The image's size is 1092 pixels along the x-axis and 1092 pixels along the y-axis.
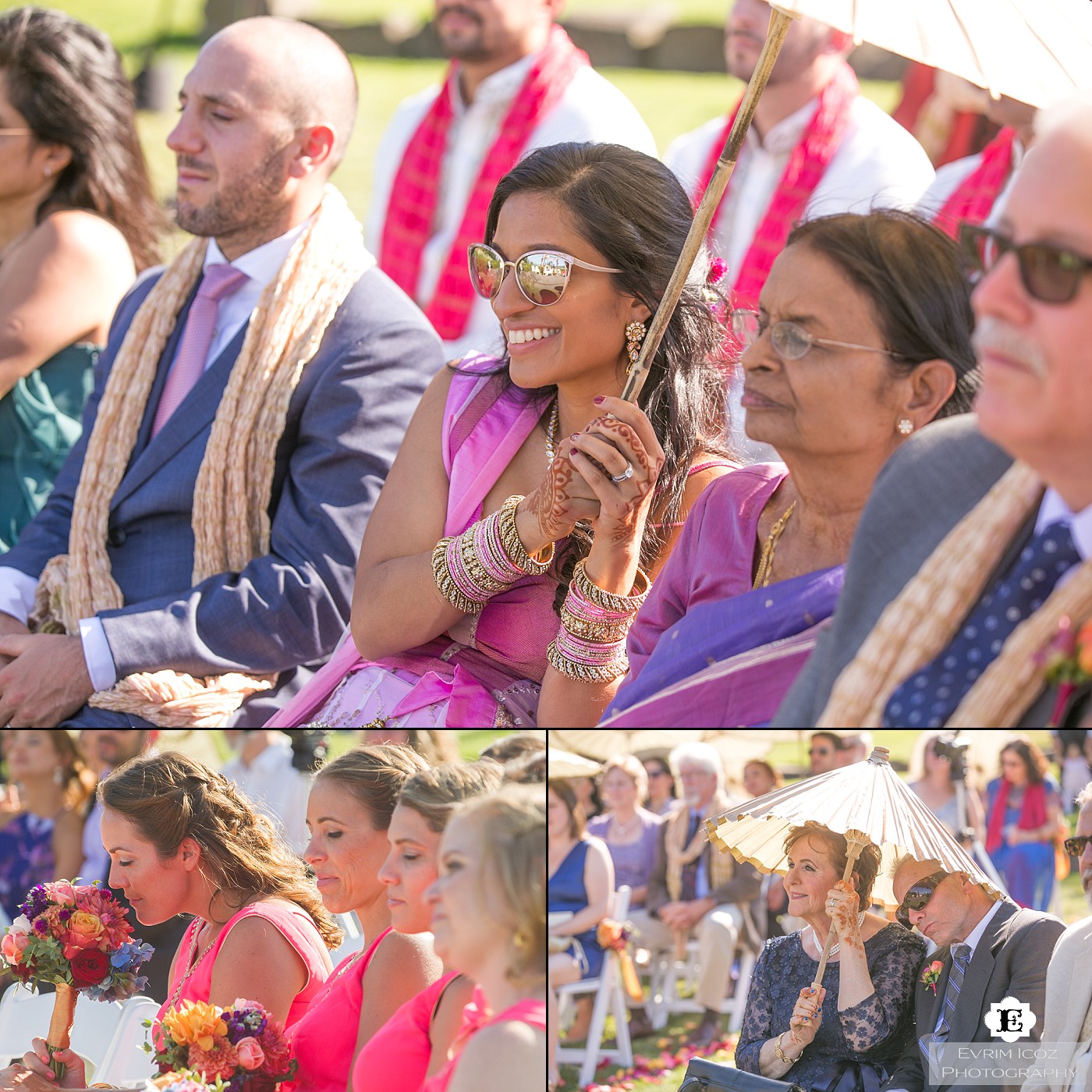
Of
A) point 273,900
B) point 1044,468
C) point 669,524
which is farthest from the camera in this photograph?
point 669,524

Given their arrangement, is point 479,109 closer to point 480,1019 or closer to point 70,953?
point 70,953

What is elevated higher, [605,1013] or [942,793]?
[942,793]

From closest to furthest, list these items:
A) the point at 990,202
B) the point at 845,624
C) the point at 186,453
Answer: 1. the point at 845,624
2. the point at 186,453
3. the point at 990,202

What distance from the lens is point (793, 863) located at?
205cm

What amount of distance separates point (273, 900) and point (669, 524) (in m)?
1.04

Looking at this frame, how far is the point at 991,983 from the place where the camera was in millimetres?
1908

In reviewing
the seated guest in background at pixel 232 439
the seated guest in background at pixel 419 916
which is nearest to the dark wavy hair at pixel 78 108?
the seated guest in background at pixel 232 439

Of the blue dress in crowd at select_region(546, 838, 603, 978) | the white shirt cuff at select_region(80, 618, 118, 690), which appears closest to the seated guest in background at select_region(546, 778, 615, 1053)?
the blue dress in crowd at select_region(546, 838, 603, 978)

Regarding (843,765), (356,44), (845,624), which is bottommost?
(843,765)

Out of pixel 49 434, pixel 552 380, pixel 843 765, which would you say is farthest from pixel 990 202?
pixel 843 765

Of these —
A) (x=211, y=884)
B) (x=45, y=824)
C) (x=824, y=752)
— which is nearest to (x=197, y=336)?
(x=45, y=824)

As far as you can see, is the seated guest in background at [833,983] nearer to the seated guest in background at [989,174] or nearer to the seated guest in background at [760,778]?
the seated guest in background at [760,778]

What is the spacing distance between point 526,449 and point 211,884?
3.59ft

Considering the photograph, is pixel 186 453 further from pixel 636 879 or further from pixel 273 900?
pixel 636 879
